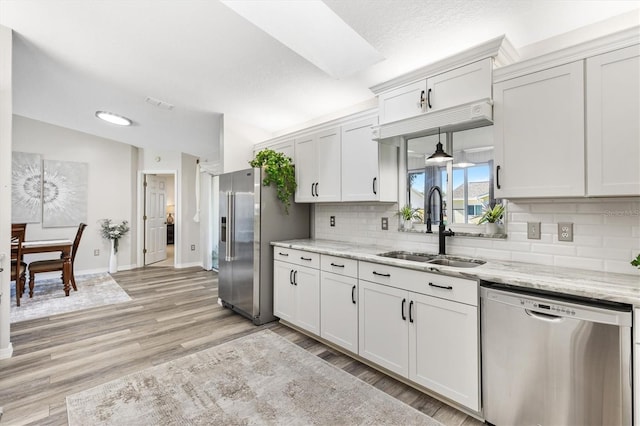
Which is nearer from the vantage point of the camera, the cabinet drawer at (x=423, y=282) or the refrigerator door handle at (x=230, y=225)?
the cabinet drawer at (x=423, y=282)

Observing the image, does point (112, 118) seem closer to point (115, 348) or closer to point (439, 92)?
point (115, 348)

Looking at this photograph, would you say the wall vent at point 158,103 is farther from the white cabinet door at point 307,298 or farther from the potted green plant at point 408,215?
the potted green plant at point 408,215

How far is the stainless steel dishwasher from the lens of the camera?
1377 millimetres

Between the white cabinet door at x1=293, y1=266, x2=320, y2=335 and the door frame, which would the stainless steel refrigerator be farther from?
→ the door frame

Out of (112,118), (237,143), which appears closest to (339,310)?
(237,143)

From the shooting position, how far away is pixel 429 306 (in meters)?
2.02

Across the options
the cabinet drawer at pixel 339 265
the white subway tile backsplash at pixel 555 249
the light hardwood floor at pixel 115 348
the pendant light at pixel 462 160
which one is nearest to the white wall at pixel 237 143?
the light hardwood floor at pixel 115 348

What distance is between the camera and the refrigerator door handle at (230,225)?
371 centimetres

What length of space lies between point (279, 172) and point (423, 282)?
2.08m

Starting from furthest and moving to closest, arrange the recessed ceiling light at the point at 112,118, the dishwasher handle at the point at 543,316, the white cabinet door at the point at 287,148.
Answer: the recessed ceiling light at the point at 112,118
the white cabinet door at the point at 287,148
the dishwasher handle at the point at 543,316

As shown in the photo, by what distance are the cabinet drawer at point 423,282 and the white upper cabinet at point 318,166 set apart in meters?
1.02

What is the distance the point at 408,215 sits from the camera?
2867 millimetres

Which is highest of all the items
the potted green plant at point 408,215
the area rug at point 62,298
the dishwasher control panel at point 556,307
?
the potted green plant at point 408,215

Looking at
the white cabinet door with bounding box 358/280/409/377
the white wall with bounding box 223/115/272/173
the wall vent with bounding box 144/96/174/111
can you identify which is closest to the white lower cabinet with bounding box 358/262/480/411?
the white cabinet door with bounding box 358/280/409/377
